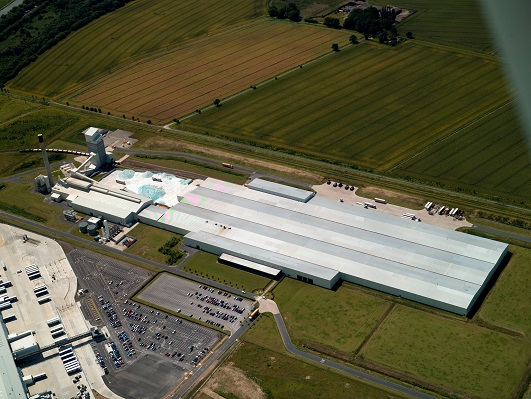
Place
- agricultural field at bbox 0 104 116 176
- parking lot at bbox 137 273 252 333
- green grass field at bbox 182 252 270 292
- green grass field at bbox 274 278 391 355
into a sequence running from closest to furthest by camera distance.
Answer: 1. green grass field at bbox 274 278 391 355
2. parking lot at bbox 137 273 252 333
3. green grass field at bbox 182 252 270 292
4. agricultural field at bbox 0 104 116 176

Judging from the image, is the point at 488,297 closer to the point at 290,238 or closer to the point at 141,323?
the point at 290,238

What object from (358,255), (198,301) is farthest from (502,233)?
(198,301)

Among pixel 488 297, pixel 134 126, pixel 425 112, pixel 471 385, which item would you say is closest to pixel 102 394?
pixel 471 385

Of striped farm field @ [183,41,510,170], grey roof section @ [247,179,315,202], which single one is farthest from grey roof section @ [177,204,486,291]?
striped farm field @ [183,41,510,170]

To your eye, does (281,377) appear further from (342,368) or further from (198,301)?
(198,301)

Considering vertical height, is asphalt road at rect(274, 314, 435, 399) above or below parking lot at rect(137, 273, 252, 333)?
below

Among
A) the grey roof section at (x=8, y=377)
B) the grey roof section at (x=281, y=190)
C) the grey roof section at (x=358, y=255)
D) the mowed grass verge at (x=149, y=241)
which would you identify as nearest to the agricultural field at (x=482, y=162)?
the grey roof section at (x=281, y=190)

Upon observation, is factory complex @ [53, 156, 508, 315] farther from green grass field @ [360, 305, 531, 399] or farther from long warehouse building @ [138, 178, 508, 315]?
green grass field @ [360, 305, 531, 399]
